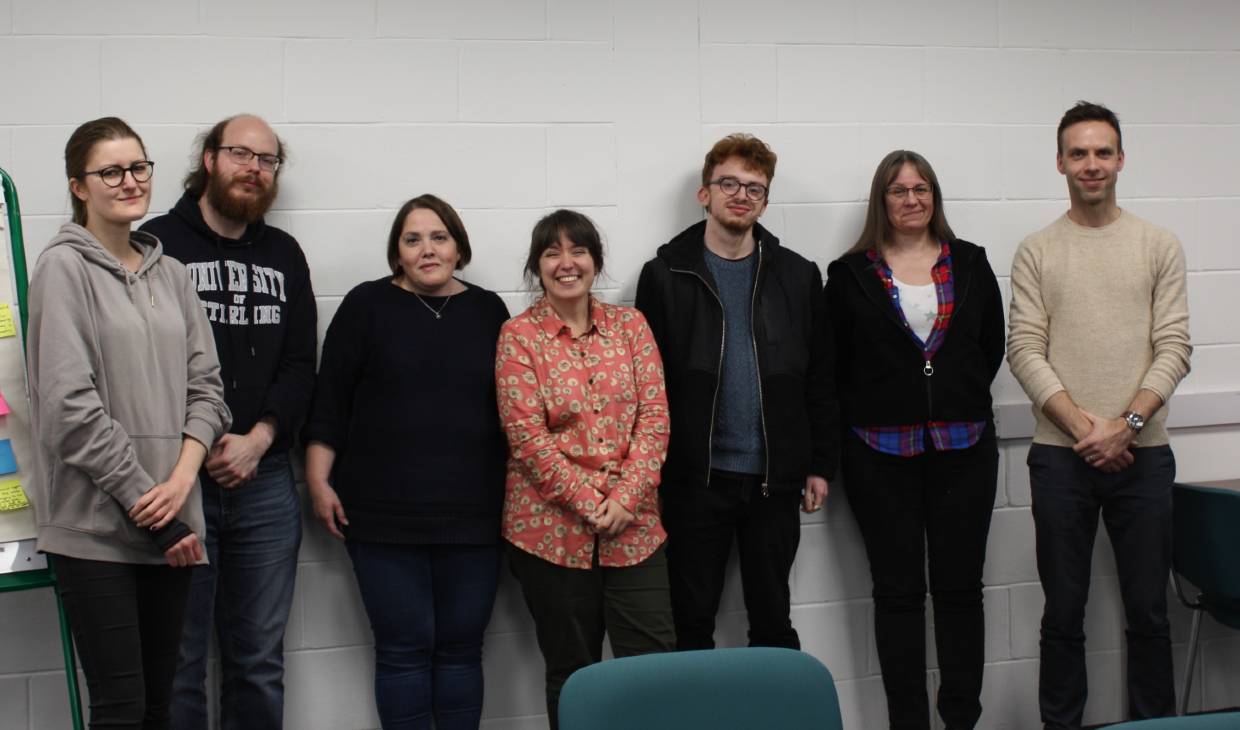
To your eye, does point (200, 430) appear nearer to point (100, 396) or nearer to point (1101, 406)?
point (100, 396)

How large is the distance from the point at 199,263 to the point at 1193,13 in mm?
3002

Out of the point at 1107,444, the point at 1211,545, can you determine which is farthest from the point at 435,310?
the point at 1211,545

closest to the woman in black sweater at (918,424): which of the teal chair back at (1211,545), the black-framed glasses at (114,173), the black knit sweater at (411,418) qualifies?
the teal chair back at (1211,545)

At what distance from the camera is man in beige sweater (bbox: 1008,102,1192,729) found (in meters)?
2.75

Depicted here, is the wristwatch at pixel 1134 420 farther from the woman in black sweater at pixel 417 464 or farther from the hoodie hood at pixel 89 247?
the hoodie hood at pixel 89 247

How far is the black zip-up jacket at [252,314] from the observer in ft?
8.26

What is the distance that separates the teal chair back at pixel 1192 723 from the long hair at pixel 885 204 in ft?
5.80

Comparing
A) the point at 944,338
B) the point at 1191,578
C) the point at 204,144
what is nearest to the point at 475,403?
the point at 204,144

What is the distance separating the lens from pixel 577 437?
8.15 feet

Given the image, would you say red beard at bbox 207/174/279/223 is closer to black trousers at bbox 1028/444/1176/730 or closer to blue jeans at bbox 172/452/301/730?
blue jeans at bbox 172/452/301/730

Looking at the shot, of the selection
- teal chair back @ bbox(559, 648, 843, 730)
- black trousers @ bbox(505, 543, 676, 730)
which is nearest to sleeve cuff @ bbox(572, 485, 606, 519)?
black trousers @ bbox(505, 543, 676, 730)

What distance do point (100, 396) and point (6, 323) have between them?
0.35 meters

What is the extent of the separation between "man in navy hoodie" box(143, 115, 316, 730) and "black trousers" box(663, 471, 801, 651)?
973 millimetres

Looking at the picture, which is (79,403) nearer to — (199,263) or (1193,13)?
(199,263)
